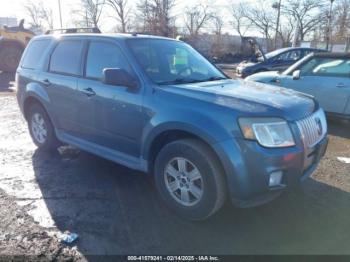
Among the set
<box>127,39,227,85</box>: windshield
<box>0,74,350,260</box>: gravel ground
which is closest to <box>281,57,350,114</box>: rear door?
<box>0,74,350,260</box>: gravel ground

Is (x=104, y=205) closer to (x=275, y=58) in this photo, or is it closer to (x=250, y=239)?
(x=250, y=239)

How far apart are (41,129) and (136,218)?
2803 millimetres

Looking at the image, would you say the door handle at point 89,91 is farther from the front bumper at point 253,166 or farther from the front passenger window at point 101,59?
the front bumper at point 253,166

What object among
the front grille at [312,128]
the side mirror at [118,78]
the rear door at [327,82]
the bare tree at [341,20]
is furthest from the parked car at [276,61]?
the bare tree at [341,20]

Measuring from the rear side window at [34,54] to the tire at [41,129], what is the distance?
0.66 meters

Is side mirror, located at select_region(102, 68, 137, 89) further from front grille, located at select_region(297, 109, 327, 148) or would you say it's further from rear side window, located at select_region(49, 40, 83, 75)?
front grille, located at select_region(297, 109, 327, 148)

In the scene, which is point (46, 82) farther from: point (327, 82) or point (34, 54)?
point (327, 82)

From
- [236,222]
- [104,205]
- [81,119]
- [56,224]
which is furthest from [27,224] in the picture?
[236,222]

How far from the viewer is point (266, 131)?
2938mm

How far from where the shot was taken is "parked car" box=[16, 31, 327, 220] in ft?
9.68

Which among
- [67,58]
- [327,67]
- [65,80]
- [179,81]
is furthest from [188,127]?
[327,67]

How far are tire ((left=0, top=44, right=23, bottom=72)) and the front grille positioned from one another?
53.6 feet

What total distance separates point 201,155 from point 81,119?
6.46ft

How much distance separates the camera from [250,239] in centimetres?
312
